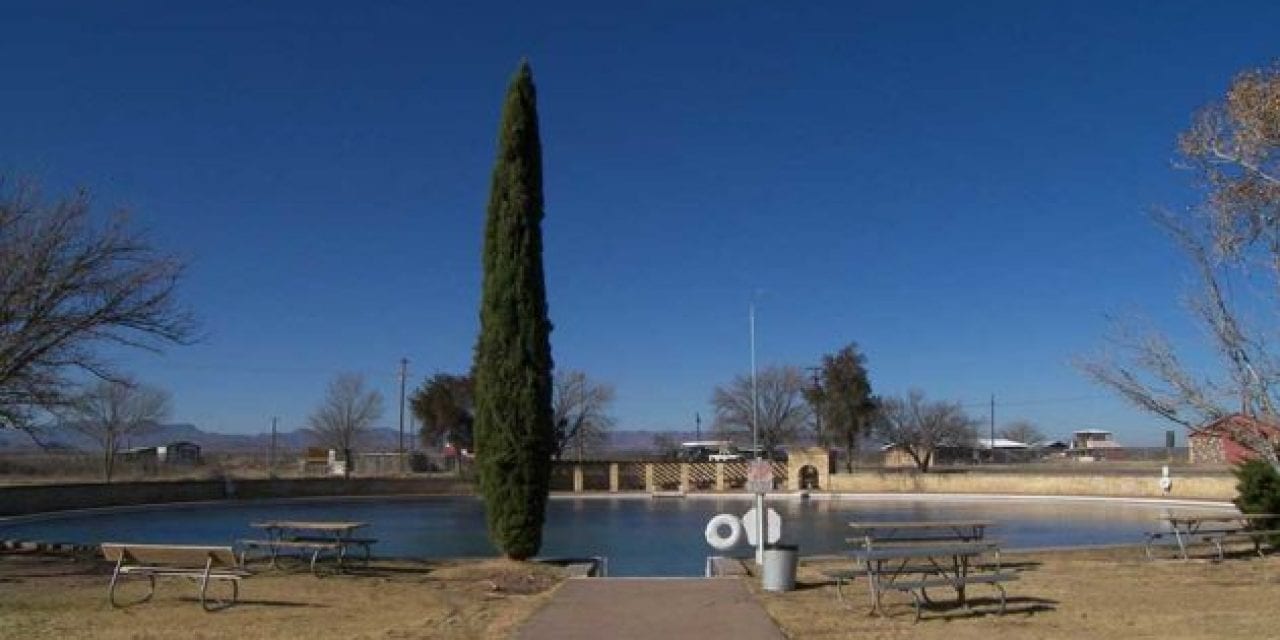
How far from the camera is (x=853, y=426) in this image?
6184 centimetres

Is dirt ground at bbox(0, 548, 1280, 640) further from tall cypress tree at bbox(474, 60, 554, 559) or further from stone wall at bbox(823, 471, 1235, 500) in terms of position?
stone wall at bbox(823, 471, 1235, 500)

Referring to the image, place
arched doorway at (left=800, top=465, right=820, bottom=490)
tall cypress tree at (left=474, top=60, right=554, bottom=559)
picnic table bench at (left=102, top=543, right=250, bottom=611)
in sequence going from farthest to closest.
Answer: arched doorway at (left=800, top=465, right=820, bottom=490) < tall cypress tree at (left=474, top=60, right=554, bottom=559) < picnic table bench at (left=102, top=543, right=250, bottom=611)

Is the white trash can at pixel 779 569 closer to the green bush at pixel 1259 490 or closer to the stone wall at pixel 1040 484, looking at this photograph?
Result: the green bush at pixel 1259 490

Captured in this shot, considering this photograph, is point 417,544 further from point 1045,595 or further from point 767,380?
point 767,380

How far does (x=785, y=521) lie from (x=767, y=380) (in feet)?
147

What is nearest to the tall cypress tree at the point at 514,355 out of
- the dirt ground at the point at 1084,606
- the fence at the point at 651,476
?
the dirt ground at the point at 1084,606

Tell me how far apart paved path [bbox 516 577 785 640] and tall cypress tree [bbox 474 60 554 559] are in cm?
298

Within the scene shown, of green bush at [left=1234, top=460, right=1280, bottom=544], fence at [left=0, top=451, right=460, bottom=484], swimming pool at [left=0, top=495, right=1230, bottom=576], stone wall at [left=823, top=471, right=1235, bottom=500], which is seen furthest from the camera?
fence at [left=0, top=451, right=460, bottom=484]

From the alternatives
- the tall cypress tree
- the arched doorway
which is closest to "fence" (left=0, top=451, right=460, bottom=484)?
the arched doorway

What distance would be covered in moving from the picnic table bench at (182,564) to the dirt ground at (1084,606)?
18.4 feet

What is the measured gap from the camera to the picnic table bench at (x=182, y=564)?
38.1 feet

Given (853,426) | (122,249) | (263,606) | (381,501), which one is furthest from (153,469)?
(263,606)

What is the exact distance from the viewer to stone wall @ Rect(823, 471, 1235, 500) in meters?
41.6

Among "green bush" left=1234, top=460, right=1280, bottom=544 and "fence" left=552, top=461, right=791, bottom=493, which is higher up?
"green bush" left=1234, top=460, right=1280, bottom=544
